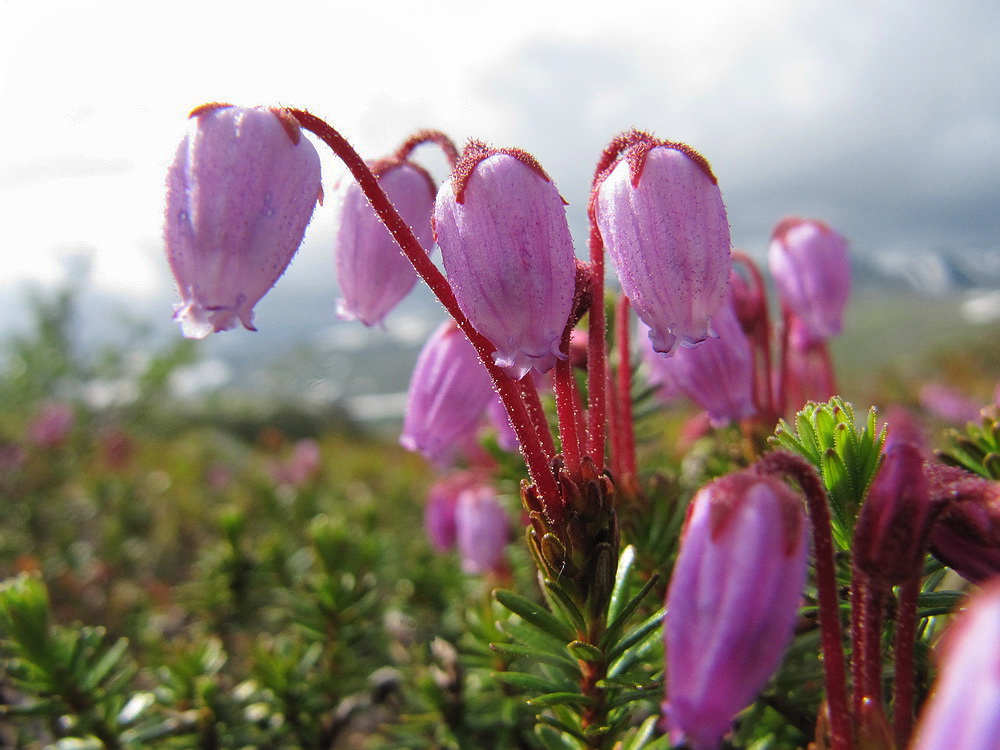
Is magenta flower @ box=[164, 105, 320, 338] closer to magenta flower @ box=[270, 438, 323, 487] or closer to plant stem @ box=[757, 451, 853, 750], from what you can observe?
plant stem @ box=[757, 451, 853, 750]

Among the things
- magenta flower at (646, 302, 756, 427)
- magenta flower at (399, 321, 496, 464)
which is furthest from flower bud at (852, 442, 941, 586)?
magenta flower at (399, 321, 496, 464)

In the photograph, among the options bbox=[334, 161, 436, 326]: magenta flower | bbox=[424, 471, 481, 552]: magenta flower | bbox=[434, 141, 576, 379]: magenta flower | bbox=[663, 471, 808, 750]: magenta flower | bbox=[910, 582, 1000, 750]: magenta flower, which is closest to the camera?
bbox=[910, 582, 1000, 750]: magenta flower

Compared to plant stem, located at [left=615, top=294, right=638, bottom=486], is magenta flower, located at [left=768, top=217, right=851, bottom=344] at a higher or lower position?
higher

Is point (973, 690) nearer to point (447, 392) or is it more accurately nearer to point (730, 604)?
point (730, 604)

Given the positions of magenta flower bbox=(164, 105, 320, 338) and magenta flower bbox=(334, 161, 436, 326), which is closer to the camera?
magenta flower bbox=(164, 105, 320, 338)

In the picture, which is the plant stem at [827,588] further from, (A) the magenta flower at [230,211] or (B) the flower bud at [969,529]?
(A) the magenta flower at [230,211]

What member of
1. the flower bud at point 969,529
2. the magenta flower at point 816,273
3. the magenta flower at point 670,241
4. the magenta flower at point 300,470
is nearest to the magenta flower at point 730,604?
the flower bud at point 969,529

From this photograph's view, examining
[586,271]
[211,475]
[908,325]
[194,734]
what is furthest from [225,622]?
[908,325]
